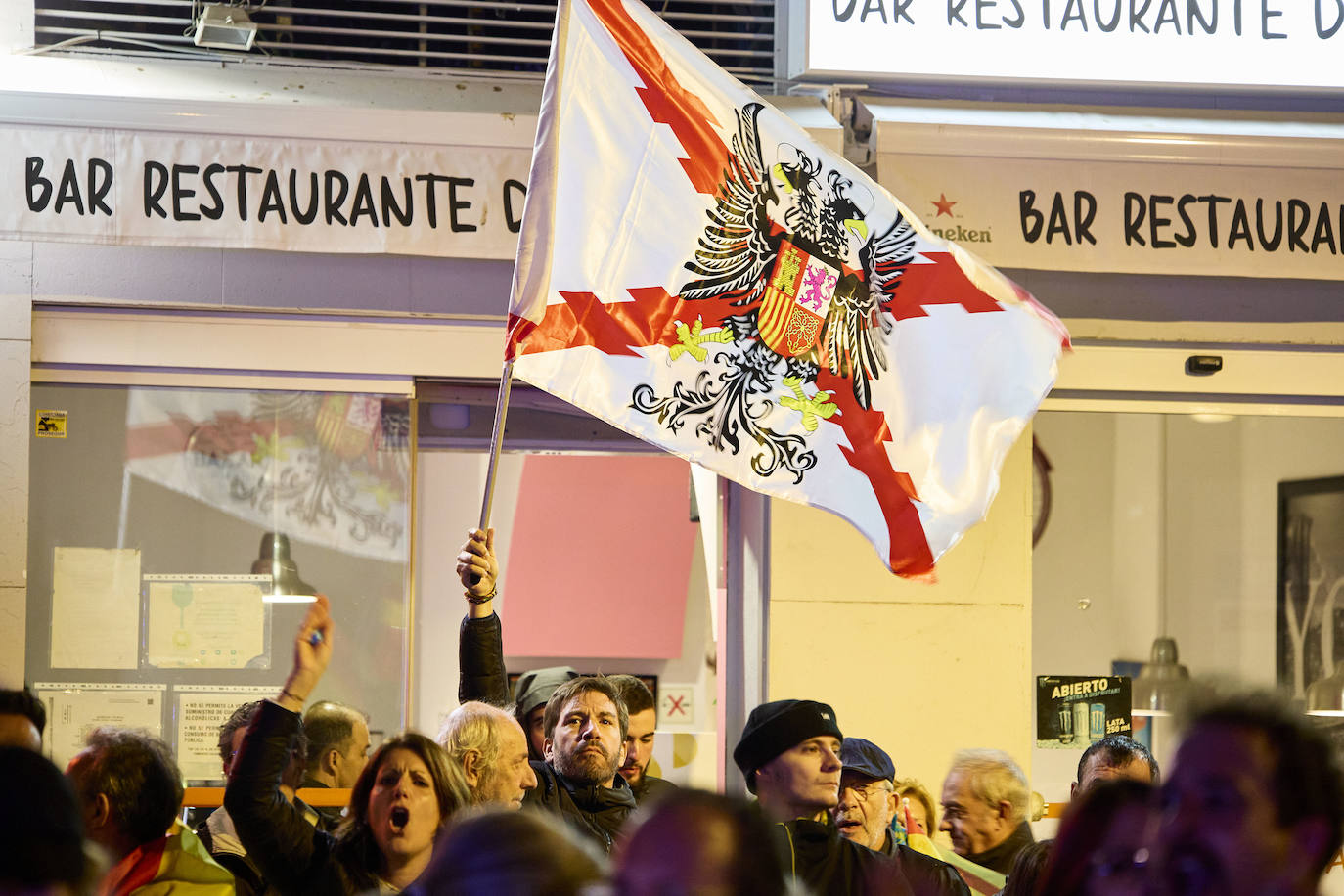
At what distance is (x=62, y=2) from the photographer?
753 centimetres

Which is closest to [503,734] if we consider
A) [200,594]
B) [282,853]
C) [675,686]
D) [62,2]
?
[282,853]

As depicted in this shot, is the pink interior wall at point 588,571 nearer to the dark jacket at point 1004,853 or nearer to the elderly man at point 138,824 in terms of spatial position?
the dark jacket at point 1004,853

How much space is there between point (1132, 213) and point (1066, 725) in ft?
7.90

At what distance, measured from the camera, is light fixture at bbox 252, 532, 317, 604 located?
7469mm

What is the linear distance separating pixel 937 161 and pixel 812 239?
237 cm

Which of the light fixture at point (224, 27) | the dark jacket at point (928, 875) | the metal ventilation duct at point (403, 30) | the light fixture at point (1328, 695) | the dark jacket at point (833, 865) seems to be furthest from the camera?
the light fixture at point (1328, 695)

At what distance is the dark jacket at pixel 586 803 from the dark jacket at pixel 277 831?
40.6 inches

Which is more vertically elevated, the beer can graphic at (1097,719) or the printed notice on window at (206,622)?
the printed notice on window at (206,622)

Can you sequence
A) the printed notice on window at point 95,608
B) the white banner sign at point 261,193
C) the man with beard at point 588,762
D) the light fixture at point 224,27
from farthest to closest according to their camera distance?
the light fixture at point 224,27
the printed notice on window at point 95,608
the white banner sign at point 261,193
the man with beard at point 588,762

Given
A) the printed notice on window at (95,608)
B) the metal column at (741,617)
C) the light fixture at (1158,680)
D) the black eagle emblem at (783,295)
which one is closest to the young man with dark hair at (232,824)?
the black eagle emblem at (783,295)

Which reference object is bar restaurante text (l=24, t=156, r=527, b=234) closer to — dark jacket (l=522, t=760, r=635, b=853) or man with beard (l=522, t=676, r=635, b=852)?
man with beard (l=522, t=676, r=635, b=852)

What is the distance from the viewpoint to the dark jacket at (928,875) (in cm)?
466

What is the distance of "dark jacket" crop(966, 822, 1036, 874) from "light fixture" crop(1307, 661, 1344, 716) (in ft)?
10.8

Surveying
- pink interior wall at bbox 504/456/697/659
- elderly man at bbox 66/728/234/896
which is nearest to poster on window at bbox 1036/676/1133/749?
elderly man at bbox 66/728/234/896
